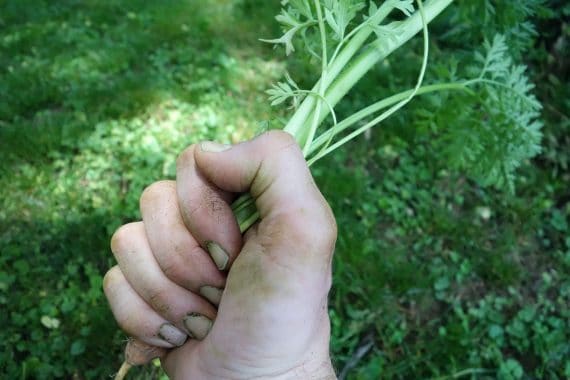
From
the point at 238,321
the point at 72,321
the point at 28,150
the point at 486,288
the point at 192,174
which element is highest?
the point at 192,174

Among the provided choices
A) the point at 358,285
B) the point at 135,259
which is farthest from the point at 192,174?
the point at 358,285

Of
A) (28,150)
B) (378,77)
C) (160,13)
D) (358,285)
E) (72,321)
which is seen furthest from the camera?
(160,13)

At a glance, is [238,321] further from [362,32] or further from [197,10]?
[197,10]

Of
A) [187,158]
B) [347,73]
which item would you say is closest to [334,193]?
[347,73]

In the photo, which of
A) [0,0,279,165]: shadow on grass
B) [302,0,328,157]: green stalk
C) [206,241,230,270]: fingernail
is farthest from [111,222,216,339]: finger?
[0,0,279,165]: shadow on grass

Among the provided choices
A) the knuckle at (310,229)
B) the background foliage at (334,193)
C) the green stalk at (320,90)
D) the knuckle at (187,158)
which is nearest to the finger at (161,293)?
the knuckle at (187,158)

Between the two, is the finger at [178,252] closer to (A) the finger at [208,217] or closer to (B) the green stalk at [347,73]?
(A) the finger at [208,217]

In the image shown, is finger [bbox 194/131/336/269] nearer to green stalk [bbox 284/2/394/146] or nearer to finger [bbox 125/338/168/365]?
green stalk [bbox 284/2/394/146]
